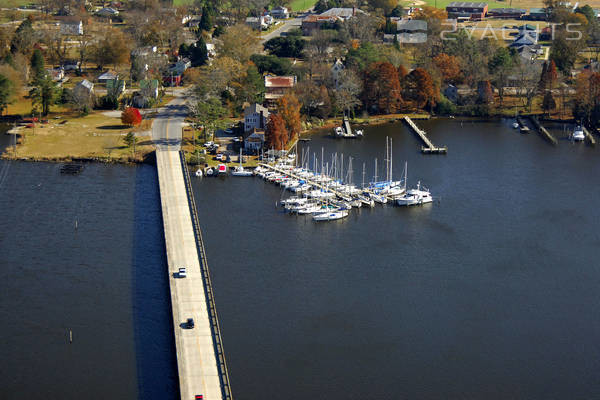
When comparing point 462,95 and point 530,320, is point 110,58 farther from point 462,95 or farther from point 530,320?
point 530,320

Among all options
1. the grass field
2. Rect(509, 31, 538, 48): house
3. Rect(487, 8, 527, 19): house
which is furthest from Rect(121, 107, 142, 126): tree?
Rect(487, 8, 527, 19): house

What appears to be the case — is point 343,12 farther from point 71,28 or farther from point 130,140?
point 130,140

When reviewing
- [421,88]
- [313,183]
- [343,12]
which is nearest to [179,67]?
[421,88]

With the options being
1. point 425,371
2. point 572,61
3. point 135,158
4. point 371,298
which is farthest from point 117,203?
point 572,61

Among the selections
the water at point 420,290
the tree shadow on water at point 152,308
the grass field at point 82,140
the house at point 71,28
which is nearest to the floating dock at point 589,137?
the water at point 420,290

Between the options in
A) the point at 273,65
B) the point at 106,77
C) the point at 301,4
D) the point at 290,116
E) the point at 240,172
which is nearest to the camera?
the point at 240,172

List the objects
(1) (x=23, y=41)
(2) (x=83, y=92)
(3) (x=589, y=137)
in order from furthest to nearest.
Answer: (1) (x=23, y=41), (2) (x=83, y=92), (3) (x=589, y=137)

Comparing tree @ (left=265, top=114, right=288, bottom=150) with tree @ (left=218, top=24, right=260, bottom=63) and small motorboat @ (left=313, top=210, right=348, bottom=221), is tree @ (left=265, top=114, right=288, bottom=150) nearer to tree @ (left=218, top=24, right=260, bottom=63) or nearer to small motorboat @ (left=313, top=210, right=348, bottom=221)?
small motorboat @ (left=313, top=210, right=348, bottom=221)
